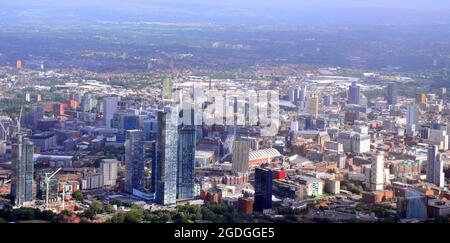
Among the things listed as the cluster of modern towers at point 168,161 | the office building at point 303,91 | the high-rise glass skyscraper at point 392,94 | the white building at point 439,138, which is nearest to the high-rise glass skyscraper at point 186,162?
the cluster of modern towers at point 168,161

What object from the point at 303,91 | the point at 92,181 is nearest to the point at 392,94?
the point at 303,91

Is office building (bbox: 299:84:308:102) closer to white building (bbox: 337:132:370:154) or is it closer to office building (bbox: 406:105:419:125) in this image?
office building (bbox: 406:105:419:125)

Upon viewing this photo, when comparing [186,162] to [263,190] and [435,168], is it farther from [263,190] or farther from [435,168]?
[435,168]

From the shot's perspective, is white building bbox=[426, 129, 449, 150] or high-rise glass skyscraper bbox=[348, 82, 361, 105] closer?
white building bbox=[426, 129, 449, 150]

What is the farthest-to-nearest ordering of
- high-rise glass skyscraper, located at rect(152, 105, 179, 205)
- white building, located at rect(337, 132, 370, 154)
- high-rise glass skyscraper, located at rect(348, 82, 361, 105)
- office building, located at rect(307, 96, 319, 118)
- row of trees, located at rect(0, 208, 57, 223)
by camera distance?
1. high-rise glass skyscraper, located at rect(348, 82, 361, 105)
2. office building, located at rect(307, 96, 319, 118)
3. white building, located at rect(337, 132, 370, 154)
4. high-rise glass skyscraper, located at rect(152, 105, 179, 205)
5. row of trees, located at rect(0, 208, 57, 223)

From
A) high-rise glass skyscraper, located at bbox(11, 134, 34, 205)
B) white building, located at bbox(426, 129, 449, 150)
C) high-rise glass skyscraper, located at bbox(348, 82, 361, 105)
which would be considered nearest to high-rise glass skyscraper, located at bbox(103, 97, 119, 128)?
high-rise glass skyscraper, located at bbox(11, 134, 34, 205)

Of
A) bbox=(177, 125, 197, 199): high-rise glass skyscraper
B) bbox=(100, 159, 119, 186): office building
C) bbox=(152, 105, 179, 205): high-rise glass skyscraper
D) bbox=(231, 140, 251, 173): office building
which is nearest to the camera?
bbox=(152, 105, 179, 205): high-rise glass skyscraper

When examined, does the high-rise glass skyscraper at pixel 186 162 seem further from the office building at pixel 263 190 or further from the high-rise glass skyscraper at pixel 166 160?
the office building at pixel 263 190
